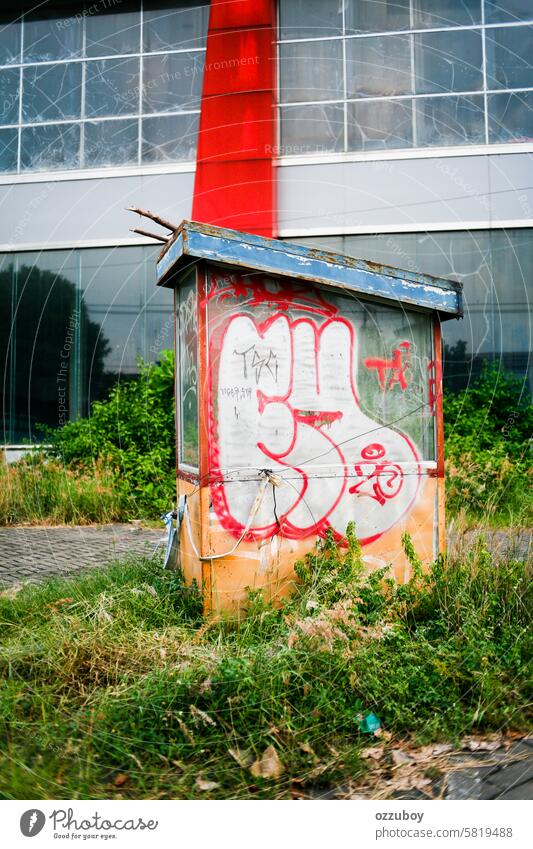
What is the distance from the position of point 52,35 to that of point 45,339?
19.0 feet

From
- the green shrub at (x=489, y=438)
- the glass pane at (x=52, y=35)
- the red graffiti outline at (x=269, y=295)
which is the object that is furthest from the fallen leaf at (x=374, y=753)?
the glass pane at (x=52, y=35)

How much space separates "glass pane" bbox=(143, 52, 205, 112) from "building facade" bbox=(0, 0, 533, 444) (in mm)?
36

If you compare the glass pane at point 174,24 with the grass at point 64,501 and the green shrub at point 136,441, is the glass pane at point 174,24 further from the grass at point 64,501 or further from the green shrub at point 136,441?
the grass at point 64,501

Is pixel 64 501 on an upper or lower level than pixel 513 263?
lower

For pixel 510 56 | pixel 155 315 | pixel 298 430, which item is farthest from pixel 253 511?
pixel 510 56

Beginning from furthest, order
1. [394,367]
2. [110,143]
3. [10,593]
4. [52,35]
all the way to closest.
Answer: [52,35]
[110,143]
[10,593]
[394,367]

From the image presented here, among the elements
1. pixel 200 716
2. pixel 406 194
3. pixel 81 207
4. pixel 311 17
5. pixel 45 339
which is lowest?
pixel 200 716


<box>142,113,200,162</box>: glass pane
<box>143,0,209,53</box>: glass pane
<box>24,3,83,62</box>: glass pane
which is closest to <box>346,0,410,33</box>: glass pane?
<box>143,0,209,53</box>: glass pane

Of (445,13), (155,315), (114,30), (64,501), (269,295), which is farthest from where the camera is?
(114,30)

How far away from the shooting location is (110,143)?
12.8 meters

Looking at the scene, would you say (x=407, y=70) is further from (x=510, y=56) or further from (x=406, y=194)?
(x=406, y=194)

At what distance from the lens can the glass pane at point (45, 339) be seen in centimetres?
1275

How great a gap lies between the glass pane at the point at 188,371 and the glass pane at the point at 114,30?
398 inches
